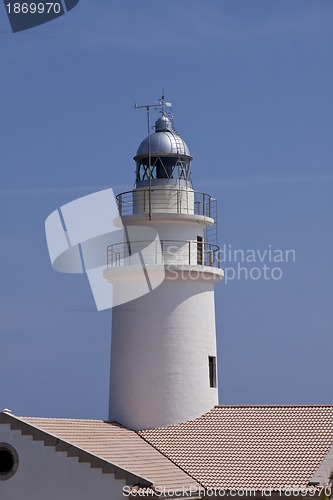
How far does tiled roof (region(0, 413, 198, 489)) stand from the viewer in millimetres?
24406

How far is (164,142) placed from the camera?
3094 cm

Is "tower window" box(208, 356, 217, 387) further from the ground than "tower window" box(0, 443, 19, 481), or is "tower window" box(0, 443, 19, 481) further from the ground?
"tower window" box(208, 356, 217, 387)

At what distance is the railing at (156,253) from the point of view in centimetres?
3008

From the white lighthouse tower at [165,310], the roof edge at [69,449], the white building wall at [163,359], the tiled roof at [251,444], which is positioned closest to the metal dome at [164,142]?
the white lighthouse tower at [165,310]

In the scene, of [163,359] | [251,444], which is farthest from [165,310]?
[251,444]

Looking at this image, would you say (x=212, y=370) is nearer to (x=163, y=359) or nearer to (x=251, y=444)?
(x=163, y=359)

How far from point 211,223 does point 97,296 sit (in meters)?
3.76

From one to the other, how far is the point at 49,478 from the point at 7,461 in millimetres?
1111

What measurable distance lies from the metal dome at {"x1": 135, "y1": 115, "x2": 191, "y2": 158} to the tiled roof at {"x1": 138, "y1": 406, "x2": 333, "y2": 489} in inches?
285

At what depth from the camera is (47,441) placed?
24.5m

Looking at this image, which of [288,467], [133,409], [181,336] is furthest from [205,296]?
[288,467]

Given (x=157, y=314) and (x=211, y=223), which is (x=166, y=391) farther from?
(x=211, y=223)

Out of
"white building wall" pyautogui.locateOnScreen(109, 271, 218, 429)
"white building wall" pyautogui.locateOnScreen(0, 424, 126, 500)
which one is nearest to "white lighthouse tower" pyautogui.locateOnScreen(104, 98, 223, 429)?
"white building wall" pyautogui.locateOnScreen(109, 271, 218, 429)

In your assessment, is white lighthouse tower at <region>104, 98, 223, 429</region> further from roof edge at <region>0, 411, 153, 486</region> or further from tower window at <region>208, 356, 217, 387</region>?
roof edge at <region>0, 411, 153, 486</region>
